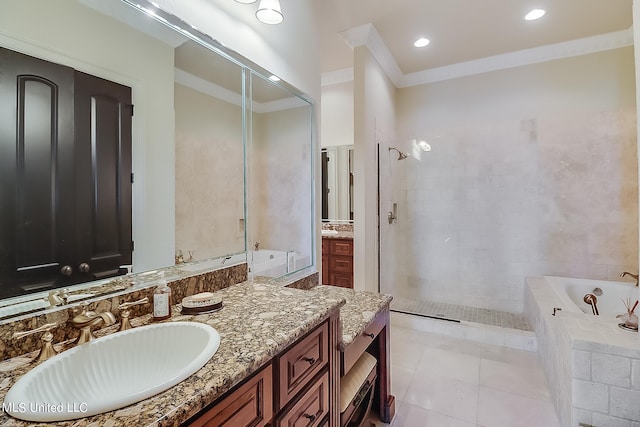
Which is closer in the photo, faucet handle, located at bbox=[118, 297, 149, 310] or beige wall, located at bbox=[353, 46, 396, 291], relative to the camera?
faucet handle, located at bbox=[118, 297, 149, 310]

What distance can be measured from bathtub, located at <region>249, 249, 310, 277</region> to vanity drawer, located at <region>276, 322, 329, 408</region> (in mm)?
691

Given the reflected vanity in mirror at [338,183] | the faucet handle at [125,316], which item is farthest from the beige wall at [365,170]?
the faucet handle at [125,316]

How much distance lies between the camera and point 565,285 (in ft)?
9.13

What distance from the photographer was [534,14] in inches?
97.5

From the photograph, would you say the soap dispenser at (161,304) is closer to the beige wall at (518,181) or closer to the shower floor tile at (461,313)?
the shower floor tile at (461,313)

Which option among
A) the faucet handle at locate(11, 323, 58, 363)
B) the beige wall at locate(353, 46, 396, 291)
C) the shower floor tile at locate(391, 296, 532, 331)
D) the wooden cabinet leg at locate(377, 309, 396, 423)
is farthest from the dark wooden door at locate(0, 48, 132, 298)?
the shower floor tile at locate(391, 296, 532, 331)

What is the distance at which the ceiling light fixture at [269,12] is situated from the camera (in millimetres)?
1459

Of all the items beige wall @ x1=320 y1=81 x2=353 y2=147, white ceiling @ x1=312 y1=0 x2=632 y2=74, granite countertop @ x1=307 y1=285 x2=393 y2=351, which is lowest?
A: granite countertop @ x1=307 y1=285 x2=393 y2=351

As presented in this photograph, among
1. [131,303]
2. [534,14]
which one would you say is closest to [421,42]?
[534,14]

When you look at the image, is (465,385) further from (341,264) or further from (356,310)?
(341,264)

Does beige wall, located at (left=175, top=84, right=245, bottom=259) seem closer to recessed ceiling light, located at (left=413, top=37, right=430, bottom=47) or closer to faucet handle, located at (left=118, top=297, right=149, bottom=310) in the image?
faucet handle, located at (left=118, top=297, right=149, bottom=310)

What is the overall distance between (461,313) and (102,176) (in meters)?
3.27

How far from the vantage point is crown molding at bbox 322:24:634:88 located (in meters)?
2.74

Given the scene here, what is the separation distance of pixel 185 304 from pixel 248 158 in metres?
0.87
